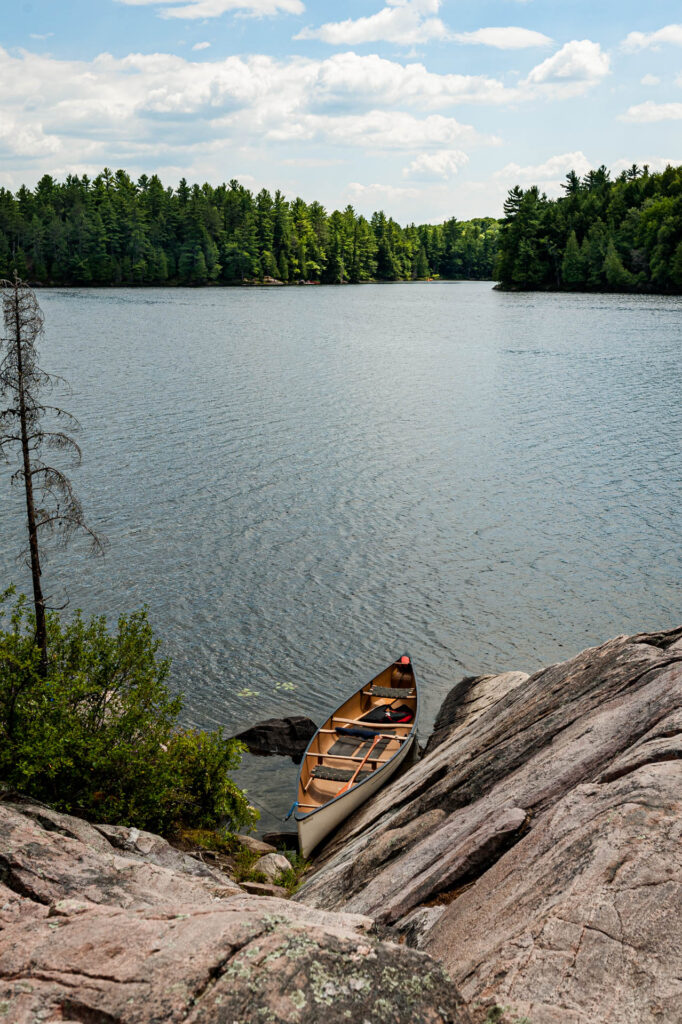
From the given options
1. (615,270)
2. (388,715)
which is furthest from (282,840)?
(615,270)

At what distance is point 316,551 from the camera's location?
32844 millimetres

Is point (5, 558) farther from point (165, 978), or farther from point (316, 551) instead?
point (165, 978)

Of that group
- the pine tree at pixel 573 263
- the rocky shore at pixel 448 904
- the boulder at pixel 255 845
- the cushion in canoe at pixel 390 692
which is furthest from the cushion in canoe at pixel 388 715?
the pine tree at pixel 573 263

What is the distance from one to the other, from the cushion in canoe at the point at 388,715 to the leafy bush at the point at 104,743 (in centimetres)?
526

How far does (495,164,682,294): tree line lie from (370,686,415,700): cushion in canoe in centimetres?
13885

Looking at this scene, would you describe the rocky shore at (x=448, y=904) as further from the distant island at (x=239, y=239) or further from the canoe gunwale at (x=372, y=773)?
the distant island at (x=239, y=239)

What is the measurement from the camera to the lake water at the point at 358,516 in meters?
25.8

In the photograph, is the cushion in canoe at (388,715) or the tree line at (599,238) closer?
the cushion in canoe at (388,715)

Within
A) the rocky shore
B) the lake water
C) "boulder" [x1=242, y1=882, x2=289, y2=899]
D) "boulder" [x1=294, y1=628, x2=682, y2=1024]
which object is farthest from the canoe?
the rocky shore

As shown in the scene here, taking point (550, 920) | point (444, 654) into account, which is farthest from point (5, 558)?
point (550, 920)

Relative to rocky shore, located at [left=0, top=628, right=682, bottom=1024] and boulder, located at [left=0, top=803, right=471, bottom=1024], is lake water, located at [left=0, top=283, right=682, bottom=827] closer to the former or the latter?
rocky shore, located at [left=0, top=628, right=682, bottom=1024]

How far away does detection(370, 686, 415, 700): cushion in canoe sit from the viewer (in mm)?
22375

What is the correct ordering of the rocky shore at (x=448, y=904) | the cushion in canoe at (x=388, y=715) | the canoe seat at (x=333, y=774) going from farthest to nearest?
the cushion in canoe at (x=388, y=715) < the canoe seat at (x=333, y=774) < the rocky shore at (x=448, y=904)

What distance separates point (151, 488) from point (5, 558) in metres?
10.4
